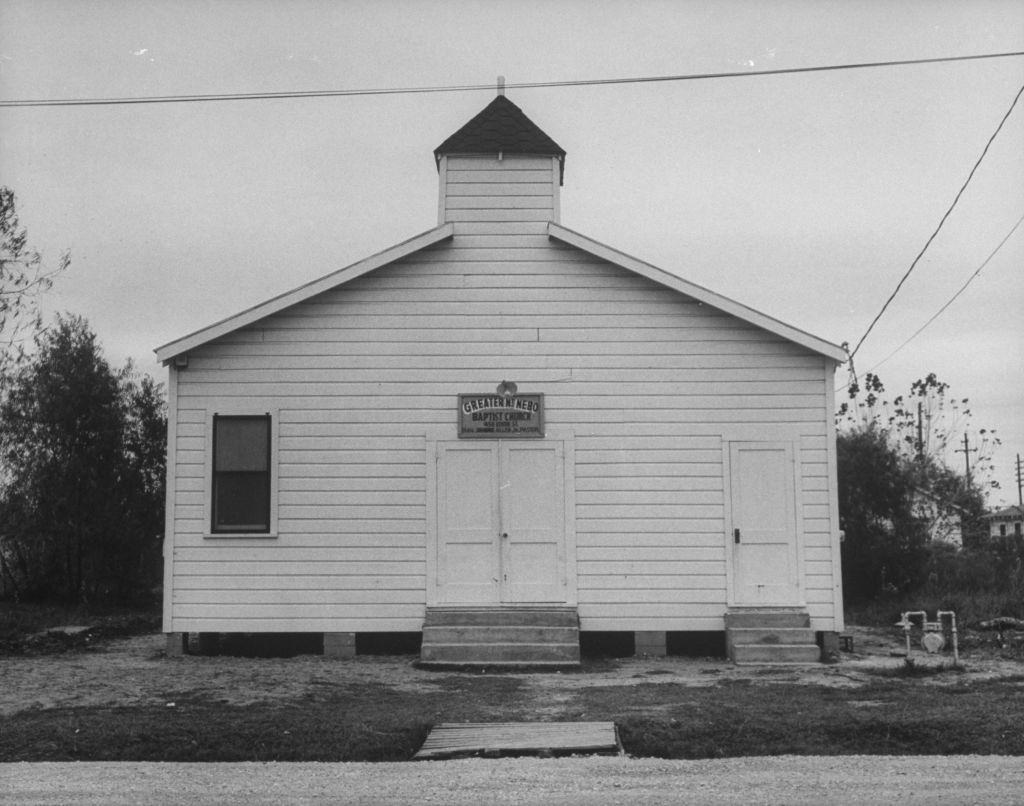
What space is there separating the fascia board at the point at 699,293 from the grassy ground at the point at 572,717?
414 centimetres

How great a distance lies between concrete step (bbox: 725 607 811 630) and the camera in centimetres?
1451

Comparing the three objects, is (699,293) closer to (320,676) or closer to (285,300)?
(285,300)

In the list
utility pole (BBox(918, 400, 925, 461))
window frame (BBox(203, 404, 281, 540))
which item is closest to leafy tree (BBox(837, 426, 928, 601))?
utility pole (BBox(918, 400, 925, 461))

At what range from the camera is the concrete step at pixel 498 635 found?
46.8ft

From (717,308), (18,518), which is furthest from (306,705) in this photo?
(18,518)

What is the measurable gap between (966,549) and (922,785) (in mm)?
21242

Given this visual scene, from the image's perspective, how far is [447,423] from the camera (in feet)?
49.9

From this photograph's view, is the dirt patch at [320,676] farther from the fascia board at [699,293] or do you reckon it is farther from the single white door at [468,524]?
the fascia board at [699,293]

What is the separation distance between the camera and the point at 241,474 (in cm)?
1515

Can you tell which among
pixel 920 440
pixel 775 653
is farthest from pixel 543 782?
pixel 920 440

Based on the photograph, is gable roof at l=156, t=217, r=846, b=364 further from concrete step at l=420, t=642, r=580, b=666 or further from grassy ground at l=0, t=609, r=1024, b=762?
concrete step at l=420, t=642, r=580, b=666

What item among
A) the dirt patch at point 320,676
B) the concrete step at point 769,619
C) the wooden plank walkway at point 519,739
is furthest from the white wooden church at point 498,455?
the wooden plank walkway at point 519,739

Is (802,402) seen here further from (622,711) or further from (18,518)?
(18,518)

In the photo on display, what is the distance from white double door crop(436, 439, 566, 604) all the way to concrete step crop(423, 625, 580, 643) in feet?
→ 2.28
